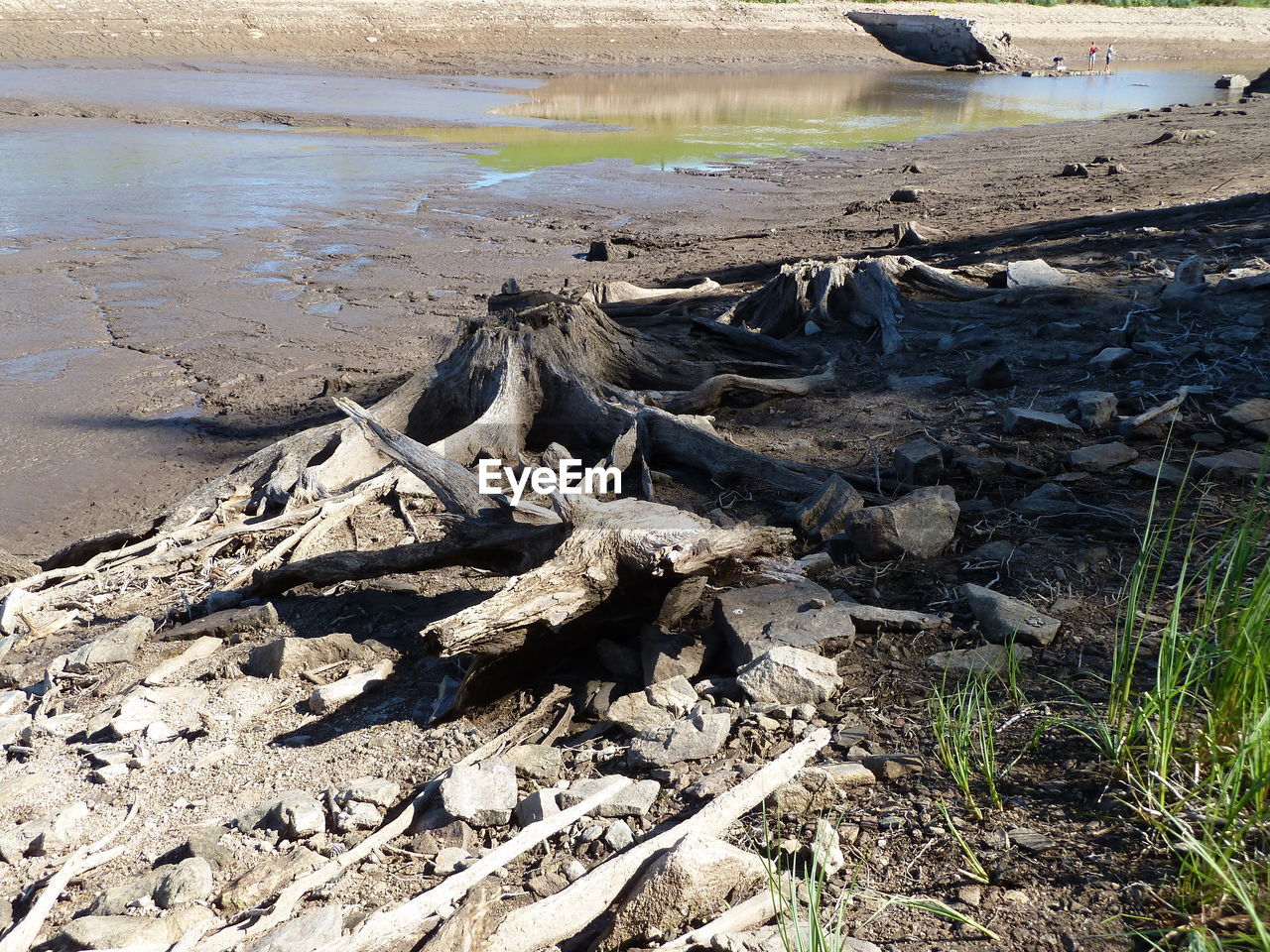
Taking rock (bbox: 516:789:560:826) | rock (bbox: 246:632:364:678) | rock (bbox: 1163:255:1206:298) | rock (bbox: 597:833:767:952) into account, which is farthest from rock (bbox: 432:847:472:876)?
rock (bbox: 1163:255:1206:298)

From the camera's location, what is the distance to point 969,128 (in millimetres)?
23703

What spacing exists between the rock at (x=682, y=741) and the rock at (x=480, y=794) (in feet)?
1.12

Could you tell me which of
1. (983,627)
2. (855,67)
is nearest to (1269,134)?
(983,627)

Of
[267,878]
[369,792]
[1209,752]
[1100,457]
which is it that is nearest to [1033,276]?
[1100,457]

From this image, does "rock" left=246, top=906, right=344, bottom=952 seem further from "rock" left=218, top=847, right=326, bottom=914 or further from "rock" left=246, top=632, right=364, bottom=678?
"rock" left=246, top=632, right=364, bottom=678

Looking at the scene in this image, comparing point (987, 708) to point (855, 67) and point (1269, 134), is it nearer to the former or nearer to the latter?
point (1269, 134)

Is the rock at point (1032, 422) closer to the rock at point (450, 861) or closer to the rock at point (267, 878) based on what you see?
the rock at point (450, 861)

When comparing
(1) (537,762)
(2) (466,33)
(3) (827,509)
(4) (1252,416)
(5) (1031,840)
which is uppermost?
(2) (466,33)

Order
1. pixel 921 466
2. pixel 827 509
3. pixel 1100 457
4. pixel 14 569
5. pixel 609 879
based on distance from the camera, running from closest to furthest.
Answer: pixel 609 879
pixel 827 509
pixel 1100 457
pixel 921 466
pixel 14 569

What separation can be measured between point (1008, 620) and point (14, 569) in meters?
4.49

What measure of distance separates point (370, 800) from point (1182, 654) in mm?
1990

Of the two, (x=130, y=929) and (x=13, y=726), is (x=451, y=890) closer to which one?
(x=130, y=929)

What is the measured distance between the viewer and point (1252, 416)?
4262 millimetres

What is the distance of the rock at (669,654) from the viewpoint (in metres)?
3.07
